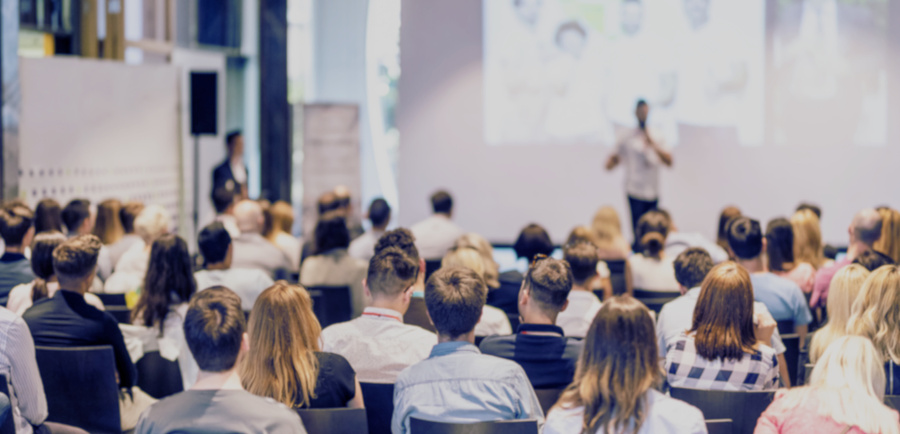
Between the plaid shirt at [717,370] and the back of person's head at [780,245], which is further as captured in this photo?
the back of person's head at [780,245]

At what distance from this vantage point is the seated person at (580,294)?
3570mm

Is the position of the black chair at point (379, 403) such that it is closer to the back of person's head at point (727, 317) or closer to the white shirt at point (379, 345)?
the white shirt at point (379, 345)

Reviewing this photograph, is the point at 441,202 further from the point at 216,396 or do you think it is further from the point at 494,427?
the point at 216,396

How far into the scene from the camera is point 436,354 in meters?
2.44

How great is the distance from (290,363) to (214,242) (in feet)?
5.79

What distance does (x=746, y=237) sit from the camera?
3.96 meters

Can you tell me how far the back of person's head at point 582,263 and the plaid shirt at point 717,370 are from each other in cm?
101

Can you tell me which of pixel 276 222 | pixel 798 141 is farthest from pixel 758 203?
pixel 276 222

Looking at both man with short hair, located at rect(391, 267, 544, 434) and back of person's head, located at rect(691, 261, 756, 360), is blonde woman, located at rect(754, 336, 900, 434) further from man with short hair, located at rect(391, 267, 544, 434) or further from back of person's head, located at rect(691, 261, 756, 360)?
man with short hair, located at rect(391, 267, 544, 434)

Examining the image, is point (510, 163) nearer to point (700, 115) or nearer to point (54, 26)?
point (700, 115)

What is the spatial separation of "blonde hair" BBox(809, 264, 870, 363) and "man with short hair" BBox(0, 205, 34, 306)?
325 cm

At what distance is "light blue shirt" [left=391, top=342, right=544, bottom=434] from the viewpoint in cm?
232

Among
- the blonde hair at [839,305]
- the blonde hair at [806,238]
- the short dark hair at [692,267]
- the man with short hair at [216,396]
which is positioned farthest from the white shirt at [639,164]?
the man with short hair at [216,396]

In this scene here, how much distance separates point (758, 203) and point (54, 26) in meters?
6.89
